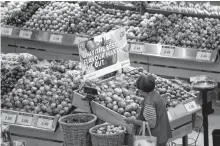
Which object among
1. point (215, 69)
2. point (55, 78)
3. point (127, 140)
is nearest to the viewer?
point (127, 140)

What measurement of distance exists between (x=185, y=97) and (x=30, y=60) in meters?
2.32

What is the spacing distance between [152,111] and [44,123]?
4.86 ft

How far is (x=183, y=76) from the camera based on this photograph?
7953 mm

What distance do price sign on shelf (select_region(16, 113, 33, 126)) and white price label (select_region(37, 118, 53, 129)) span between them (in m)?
0.12

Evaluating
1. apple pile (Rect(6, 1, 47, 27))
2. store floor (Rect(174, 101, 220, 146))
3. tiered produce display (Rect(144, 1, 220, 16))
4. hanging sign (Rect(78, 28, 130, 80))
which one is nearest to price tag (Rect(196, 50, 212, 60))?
store floor (Rect(174, 101, 220, 146))

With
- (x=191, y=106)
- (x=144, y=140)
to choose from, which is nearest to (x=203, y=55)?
(x=191, y=106)

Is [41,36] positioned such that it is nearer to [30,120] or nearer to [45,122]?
[30,120]

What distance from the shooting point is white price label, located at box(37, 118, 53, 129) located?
578cm

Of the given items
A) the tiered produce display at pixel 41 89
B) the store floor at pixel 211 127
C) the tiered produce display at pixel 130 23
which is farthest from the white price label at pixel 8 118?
the tiered produce display at pixel 130 23

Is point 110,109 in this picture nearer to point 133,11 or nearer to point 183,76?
point 183,76

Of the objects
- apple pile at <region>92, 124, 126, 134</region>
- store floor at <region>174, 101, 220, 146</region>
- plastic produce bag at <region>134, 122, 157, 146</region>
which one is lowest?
store floor at <region>174, 101, 220, 146</region>

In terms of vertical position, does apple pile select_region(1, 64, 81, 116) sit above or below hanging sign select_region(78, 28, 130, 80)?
below

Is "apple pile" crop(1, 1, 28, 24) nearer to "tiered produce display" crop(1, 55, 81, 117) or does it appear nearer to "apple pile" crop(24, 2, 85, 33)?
"apple pile" crop(24, 2, 85, 33)

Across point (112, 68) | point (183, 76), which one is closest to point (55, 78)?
point (112, 68)
